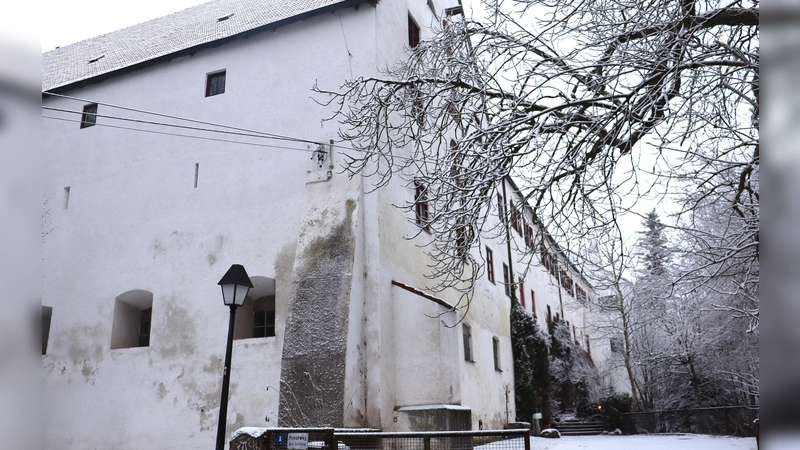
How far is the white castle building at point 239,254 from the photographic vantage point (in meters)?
11.8

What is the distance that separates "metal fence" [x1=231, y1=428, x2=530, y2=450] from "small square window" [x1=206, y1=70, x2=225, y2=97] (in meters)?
10.9

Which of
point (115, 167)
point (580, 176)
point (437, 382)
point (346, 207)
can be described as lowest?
point (437, 382)

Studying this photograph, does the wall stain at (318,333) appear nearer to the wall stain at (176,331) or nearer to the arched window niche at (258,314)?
the arched window niche at (258,314)

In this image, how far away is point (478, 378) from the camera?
16.3 m

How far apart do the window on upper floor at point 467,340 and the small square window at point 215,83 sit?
8.70m

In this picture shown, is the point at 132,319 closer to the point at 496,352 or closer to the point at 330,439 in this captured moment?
the point at 330,439

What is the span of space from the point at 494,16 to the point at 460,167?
2107mm

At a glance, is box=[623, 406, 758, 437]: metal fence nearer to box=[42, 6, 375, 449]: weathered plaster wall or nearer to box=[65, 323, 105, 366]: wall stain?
box=[42, 6, 375, 449]: weathered plaster wall

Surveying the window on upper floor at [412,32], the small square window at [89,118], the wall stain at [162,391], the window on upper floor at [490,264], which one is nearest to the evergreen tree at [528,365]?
the window on upper floor at [490,264]

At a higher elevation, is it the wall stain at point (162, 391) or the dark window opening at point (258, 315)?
the dark window opening at point (258, 315)

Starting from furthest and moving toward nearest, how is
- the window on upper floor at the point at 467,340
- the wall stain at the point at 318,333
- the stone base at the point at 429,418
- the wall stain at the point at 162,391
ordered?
the window on upper floor at the point at 467,340 < the wall stain at the point at 162,391 < the stone base at the point at 429,418 < the wall stain at the point at 318,333

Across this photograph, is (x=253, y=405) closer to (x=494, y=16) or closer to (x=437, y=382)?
(x=437, y=382)

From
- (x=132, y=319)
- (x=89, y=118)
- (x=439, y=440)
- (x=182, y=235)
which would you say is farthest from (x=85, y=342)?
(x=439, y=440)
